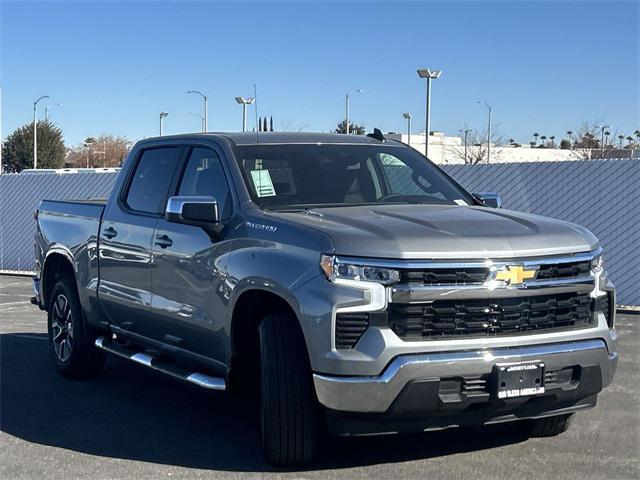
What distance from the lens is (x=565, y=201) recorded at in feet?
39.1

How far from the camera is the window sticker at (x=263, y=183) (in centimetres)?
575

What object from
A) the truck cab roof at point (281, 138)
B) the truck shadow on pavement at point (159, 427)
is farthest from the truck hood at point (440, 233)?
the truck shadow on pavement at point (159, 427)

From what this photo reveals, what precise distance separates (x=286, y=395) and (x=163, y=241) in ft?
6.19

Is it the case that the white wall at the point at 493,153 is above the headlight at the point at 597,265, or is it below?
above

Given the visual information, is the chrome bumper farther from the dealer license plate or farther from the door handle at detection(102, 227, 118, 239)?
the door handle at detection(102, 227, 118, 239)

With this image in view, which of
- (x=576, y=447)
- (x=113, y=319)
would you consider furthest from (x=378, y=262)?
(x=113, y=319)

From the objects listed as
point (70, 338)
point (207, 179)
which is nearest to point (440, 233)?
point (207, 179)

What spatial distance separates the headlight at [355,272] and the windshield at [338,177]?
3.44ft

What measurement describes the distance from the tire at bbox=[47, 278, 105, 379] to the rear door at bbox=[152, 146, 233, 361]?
1518mm

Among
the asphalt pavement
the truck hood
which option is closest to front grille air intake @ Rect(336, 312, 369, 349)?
the truck hood

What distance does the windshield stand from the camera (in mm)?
5828

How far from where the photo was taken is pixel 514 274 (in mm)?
4711

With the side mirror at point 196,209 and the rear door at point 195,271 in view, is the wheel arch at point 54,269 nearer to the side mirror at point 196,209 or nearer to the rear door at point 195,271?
the rear door at point 195,271

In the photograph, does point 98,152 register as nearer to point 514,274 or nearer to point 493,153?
point 493,153
